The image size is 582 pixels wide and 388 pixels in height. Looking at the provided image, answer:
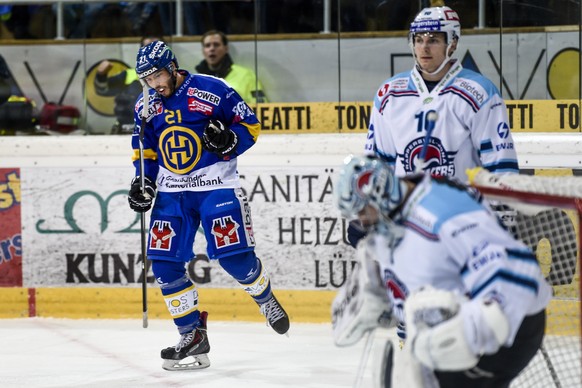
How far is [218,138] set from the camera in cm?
455

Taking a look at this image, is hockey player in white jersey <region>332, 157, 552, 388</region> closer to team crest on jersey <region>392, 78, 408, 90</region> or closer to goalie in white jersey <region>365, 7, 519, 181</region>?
goalie in white jersey <region>365, 7, 519, 181</region>

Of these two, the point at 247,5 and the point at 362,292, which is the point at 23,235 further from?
the point at 362,292

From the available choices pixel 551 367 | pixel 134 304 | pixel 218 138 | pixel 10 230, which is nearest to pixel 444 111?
pixel 551 367

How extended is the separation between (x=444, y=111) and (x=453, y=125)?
56 millimetres

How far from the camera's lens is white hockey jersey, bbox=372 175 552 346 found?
229 centimetres

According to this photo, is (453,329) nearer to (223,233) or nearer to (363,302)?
(363,302)

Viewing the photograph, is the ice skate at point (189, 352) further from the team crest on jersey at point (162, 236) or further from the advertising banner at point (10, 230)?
the advertising banner at point (10, 230)

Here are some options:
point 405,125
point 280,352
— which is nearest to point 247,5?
point 280,352

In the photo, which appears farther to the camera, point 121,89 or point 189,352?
point 121,89

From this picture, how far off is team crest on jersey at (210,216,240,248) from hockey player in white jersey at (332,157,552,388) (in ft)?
6.54

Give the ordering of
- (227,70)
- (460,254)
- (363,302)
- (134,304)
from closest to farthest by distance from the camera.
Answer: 1. (460,254)
2. (363,302)
3. (134,304)
4. (227,70)

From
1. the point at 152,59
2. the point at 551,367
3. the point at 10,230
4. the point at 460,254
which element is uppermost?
the point at 152,59

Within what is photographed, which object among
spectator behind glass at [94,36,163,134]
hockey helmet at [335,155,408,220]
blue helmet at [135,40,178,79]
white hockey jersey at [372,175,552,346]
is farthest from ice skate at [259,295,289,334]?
hockey helmet at [335,155,408,220]

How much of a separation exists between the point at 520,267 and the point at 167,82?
2537mm
